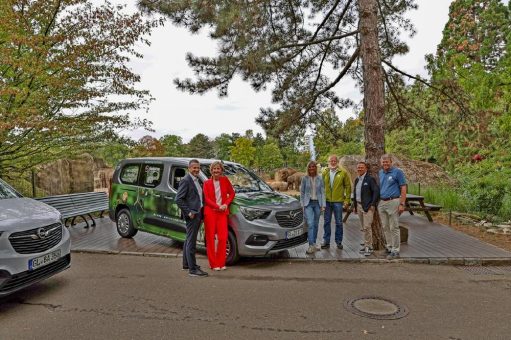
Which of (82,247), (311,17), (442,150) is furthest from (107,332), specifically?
(442,150)

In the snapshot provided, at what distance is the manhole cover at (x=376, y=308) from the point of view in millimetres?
4293

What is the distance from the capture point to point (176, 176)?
300 inches

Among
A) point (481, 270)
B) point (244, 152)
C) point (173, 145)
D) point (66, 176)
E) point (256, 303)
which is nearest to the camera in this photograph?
point (256, 303)

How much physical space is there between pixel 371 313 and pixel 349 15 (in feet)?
30.7

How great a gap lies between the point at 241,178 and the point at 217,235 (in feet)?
6.05

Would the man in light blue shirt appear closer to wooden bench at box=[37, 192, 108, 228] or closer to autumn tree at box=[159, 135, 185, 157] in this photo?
wooden bench at box=[37, 192, 108, 228]

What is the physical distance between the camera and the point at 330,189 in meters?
7.47

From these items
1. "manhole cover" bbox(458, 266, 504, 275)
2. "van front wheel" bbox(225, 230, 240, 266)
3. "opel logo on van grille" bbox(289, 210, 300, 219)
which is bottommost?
"manhole cover" bbox(458, 266, 504, 275)

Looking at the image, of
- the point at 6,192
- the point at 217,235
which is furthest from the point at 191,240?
the point at 6,192

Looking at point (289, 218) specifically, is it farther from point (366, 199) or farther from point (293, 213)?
point (366, 199)

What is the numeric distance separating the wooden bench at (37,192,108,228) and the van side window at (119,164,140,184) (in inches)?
72.7

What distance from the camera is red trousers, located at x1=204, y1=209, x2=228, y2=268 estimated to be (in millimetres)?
6082

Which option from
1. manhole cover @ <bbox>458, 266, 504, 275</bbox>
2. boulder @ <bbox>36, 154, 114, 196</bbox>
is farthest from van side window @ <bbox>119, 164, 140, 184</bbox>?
manhole cover @ <bbox>458, 266, 504, 275</bbox>

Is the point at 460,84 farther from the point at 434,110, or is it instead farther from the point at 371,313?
the point at 371,313
